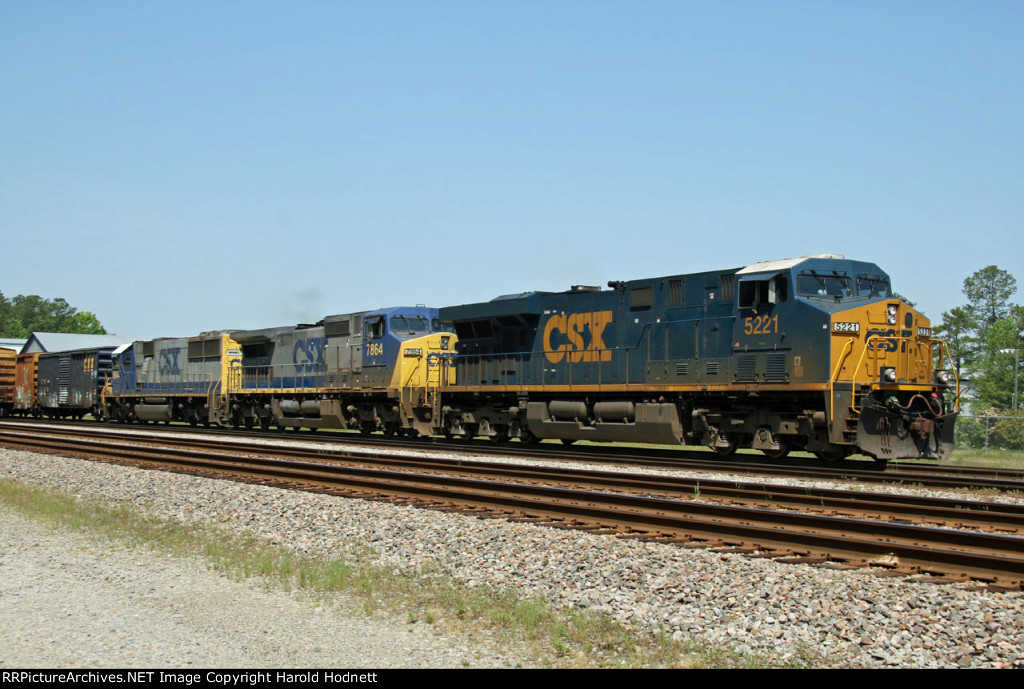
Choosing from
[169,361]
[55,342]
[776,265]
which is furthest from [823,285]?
[55,342]

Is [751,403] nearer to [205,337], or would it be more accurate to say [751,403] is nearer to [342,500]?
[342,500]

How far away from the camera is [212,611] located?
21.1ft

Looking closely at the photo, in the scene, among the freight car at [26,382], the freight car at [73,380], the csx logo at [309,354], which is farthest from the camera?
Answer: the freight car at [26,382]

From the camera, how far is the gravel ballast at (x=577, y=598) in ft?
17.4

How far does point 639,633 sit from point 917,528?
3.43 meters

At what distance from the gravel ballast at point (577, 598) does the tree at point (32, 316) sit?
156 metres

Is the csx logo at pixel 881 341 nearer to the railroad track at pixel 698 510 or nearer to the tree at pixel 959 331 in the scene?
the railroad track at pixel 698 510

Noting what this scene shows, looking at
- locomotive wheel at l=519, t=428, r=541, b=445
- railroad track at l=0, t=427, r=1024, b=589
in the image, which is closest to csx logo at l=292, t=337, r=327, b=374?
locomotive wheel at l=519, t=428, r=541, b=445

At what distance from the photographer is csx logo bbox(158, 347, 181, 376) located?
114 feet

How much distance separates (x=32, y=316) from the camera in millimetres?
173875

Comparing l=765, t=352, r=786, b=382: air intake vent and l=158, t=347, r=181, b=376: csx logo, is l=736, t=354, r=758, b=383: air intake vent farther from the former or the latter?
l=158, t=347, r=181, b=376: csx logo

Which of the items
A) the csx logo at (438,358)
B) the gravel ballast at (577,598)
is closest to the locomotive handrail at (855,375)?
the gravel ballast at (577,598)

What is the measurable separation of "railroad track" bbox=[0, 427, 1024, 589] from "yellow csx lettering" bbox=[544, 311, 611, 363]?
5.01m
